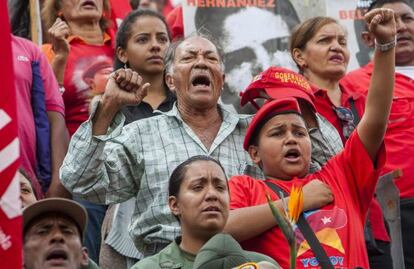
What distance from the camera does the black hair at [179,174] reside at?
19.5 feet

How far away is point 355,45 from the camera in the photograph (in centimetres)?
882

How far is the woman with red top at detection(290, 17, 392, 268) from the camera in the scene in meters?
7.20

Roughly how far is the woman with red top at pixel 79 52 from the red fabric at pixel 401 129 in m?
1.53

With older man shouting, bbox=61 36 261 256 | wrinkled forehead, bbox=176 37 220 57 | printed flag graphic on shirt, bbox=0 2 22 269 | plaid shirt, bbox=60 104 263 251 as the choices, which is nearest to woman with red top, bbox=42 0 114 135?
older man shouting, bbox=61 36 261 256

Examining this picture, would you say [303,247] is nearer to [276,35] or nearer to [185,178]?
[185,178]

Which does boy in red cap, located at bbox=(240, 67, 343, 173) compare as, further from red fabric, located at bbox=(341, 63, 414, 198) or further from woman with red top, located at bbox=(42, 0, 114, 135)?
woman with red top, located at bbox=(42, 0, 114, 135)

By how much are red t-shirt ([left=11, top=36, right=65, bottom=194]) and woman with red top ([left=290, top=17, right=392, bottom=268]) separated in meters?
1.47

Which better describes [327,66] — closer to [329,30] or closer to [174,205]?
[329,30]

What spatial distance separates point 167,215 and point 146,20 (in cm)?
179

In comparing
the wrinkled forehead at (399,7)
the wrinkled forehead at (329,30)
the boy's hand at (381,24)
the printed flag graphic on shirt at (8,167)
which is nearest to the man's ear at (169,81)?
the wrinkled forehead at (329,30)

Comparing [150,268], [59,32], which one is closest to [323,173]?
[150,268]

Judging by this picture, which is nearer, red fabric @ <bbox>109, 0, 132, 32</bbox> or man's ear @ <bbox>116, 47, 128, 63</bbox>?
man's ear @ <bbox>116, 47, 128, 63</bbox>

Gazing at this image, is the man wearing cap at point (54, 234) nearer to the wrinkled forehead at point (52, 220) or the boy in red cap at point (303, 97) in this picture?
the wrinkled forehead at point (52, 220)

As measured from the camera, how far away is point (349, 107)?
729cm
